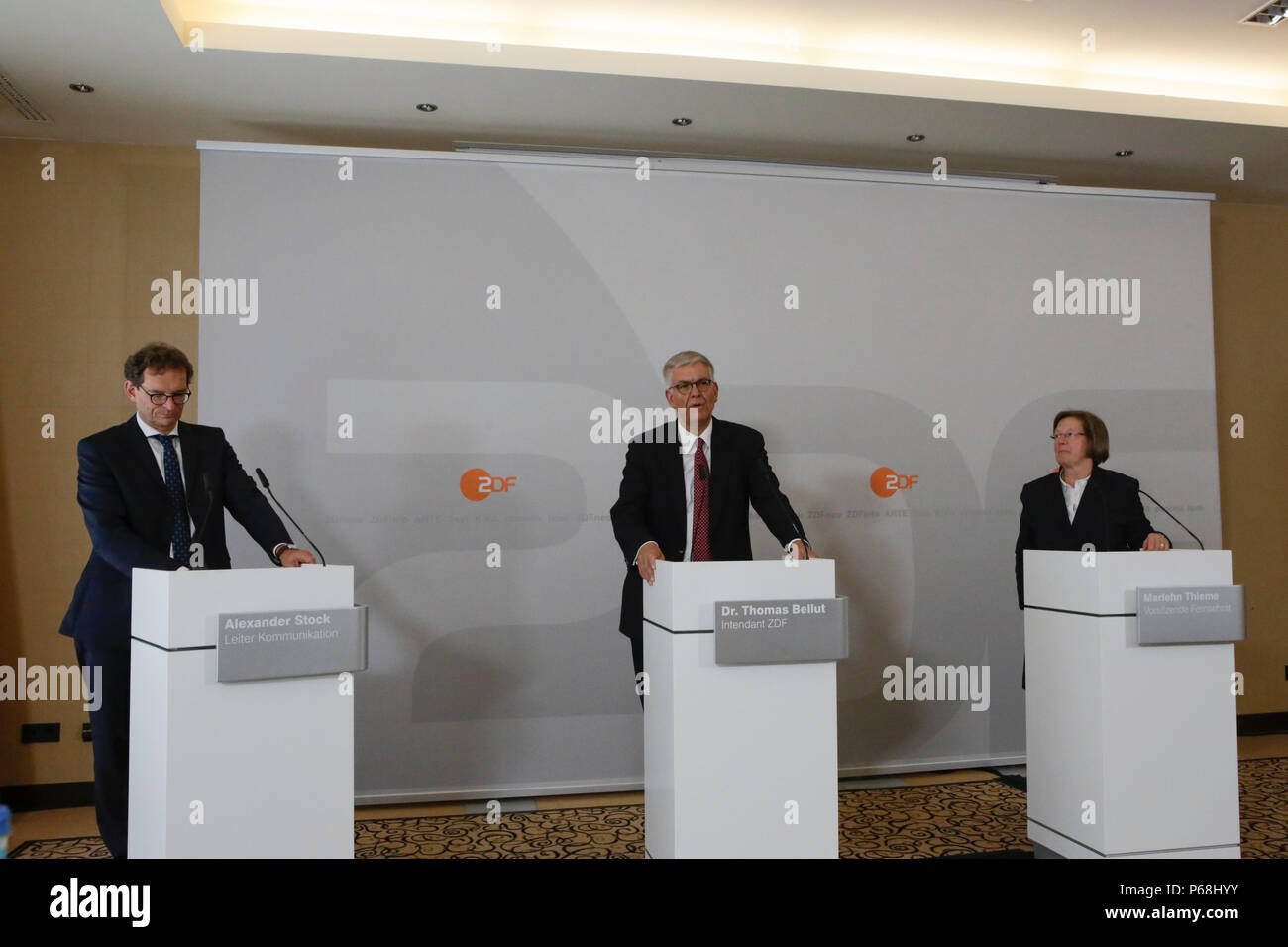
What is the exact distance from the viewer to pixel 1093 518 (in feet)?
13.0

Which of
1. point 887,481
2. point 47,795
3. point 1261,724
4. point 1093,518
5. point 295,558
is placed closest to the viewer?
point 295,558

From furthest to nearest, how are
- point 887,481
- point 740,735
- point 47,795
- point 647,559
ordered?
1. point 887,481
2. point 47,795
3. point 647,559
4. point 740,735

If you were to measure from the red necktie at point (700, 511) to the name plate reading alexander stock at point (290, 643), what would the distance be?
1347 mm

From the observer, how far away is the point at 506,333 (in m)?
4.78

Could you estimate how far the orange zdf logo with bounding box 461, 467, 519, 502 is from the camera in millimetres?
4711

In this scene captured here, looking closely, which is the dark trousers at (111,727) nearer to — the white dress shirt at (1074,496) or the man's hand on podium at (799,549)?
the man's hand on podium at (799,549)

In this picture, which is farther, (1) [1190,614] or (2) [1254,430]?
(2) [1254,430]

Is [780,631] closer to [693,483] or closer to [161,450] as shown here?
[693,483]

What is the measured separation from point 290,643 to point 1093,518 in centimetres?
307

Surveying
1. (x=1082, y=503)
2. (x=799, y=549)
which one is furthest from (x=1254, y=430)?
(x=799, y=549)

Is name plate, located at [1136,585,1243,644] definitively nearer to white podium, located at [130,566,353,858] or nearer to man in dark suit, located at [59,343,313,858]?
white podium, located at [130,566,353,858]

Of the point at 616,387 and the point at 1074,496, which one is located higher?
the point at 616,387

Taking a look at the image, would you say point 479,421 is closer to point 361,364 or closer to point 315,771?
point 361,364

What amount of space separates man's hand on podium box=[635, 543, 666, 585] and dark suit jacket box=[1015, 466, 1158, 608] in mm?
1680
